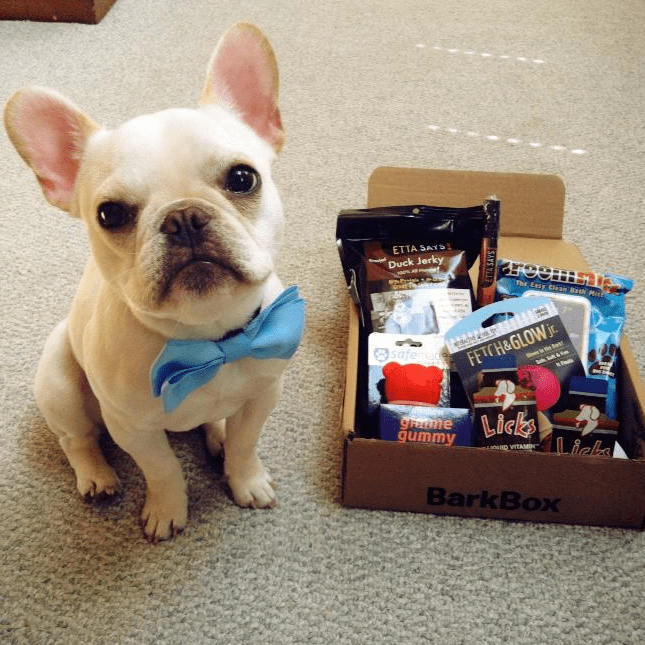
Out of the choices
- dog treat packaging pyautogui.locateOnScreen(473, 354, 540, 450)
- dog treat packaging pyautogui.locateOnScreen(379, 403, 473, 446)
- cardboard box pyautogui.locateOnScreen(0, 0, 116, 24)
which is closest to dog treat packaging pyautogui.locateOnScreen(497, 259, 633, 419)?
dog treat packaging pyautogui.locateOnScreen(473, 354, 540, 450)

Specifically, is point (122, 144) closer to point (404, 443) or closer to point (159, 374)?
point (159, 374)

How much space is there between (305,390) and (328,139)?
906mm

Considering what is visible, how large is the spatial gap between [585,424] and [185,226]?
722mm

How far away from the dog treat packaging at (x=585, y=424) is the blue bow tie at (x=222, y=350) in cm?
49

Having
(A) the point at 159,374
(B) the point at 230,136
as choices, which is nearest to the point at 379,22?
(B) the point at 230,136

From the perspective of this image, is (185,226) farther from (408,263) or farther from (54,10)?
(54,10)

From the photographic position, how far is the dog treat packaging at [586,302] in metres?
1.14

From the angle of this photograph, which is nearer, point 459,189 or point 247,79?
point 247,79

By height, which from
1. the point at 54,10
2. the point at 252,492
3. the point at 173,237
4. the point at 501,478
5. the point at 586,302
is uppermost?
the point at 173,237

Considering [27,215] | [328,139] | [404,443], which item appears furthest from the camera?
[328,139]

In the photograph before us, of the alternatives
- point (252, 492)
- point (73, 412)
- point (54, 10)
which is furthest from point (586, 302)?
point (54, 10)

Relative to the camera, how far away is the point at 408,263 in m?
1.28

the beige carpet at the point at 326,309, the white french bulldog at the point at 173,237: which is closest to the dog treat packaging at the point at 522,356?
the beige carpet at the point at 326,309

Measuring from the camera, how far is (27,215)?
164 cm
